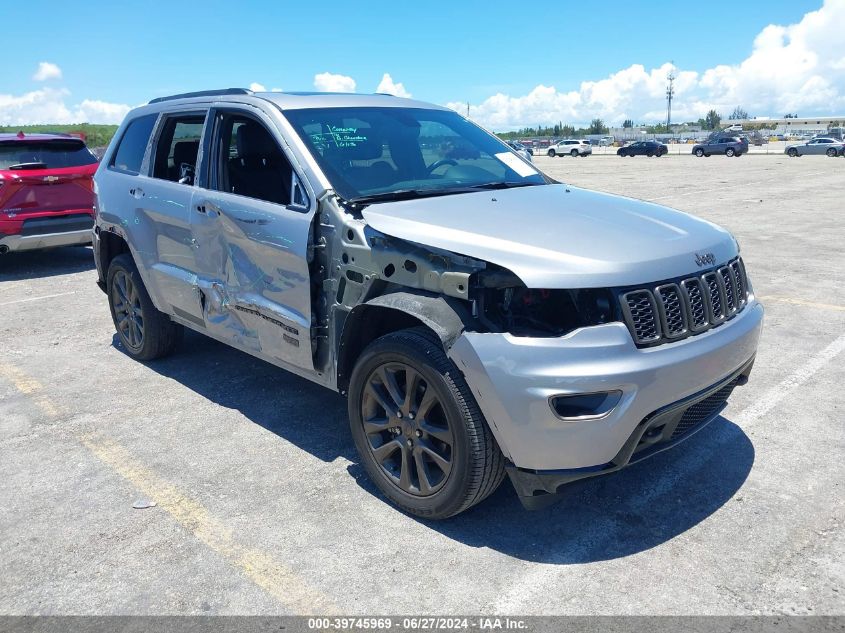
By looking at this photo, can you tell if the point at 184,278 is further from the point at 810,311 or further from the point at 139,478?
the point at 810,311

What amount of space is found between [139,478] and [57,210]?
22.0ft

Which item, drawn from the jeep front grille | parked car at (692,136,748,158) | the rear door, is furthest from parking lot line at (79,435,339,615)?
parked car at (692,136,748,158)

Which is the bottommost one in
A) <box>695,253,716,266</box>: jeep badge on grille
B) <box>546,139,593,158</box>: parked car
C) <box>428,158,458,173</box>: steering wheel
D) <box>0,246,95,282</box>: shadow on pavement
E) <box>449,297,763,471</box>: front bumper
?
<box>0,246,95,282</box>: shadow on pavement

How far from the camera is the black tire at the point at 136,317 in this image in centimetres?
542

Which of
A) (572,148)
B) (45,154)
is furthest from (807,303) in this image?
(572,148)

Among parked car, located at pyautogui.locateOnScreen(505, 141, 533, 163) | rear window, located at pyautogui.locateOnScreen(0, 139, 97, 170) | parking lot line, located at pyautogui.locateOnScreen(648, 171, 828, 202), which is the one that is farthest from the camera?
parking lot line, located at pyautogui.locateOnScreen(648, 171, 828, 202)

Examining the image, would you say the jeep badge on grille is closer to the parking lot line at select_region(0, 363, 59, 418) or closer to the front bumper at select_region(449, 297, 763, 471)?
the front bumper at select_region(449, 297, 763, 471)

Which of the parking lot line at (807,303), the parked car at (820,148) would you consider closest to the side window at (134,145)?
the parking lot line at (807,303)

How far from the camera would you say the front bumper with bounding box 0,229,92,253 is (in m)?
8.91

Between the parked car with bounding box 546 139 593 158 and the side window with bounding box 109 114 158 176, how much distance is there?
60061 mm

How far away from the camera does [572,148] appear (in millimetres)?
63156

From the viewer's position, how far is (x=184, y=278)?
4.69m

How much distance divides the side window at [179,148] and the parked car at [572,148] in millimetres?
60433

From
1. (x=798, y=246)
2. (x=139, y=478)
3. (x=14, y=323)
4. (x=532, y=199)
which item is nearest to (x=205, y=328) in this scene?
(x=139, y=478)
